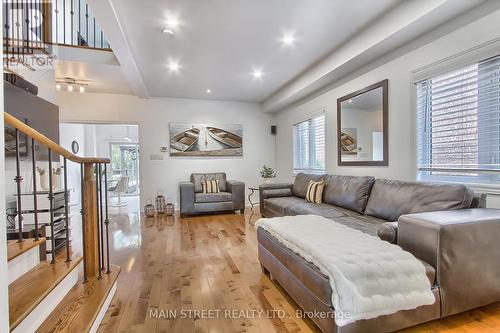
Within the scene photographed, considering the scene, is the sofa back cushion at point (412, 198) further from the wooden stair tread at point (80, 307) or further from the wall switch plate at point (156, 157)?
the wall switch plate at point (156, 157)

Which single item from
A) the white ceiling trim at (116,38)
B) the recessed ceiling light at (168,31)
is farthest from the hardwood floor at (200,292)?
the recessed ceiling light at (168,31)

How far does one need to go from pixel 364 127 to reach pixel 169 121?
162 inches

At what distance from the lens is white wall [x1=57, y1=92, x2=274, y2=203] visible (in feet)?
17.0

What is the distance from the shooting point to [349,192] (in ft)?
10.5

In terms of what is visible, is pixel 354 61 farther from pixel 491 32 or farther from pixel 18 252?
pixel 18 252

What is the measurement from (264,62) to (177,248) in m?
2.91

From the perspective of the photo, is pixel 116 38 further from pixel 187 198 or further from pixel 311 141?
pixel 311 141

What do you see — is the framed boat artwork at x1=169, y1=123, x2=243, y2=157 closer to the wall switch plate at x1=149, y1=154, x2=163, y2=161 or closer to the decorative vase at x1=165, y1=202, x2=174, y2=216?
the wall switch plate at x1=149, y1=154, x2=163, y2=161

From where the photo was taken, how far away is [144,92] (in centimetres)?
505

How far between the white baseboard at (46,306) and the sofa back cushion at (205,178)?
142 inches

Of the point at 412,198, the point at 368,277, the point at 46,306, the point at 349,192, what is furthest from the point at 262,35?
the point at 46,306

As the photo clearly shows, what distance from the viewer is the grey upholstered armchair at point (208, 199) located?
499cm

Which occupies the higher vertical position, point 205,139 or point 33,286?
point 205,139

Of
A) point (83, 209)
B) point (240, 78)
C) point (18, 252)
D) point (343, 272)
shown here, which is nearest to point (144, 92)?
point (240, 78)
